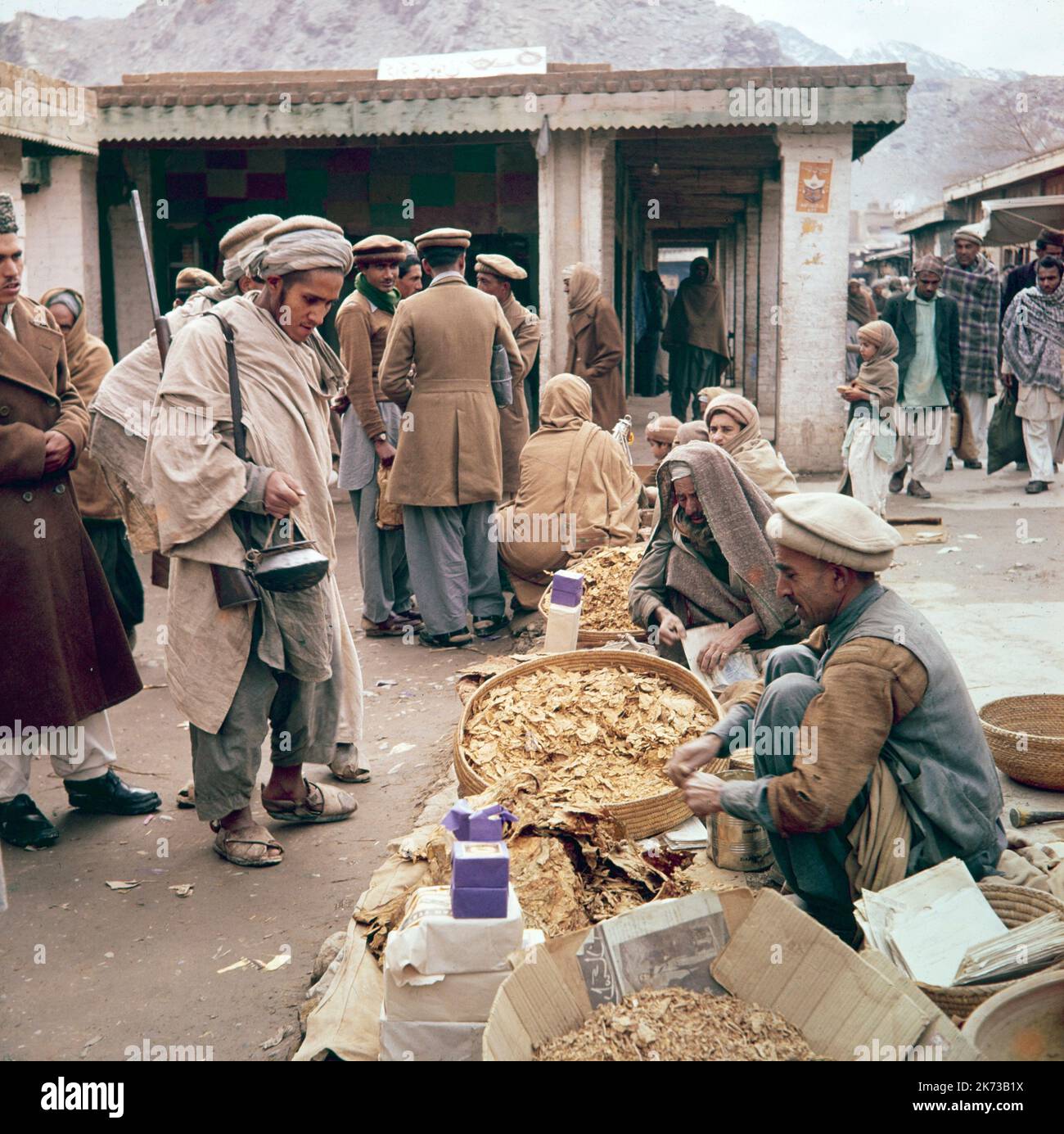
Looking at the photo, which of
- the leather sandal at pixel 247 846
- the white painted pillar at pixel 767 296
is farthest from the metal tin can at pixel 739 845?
the white painted pillar at pixel 767 296

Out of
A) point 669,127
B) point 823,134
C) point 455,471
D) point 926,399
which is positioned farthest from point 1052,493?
point 455,471

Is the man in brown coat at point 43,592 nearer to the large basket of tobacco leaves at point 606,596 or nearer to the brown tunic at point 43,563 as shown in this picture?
the brown tunic at point 43,563

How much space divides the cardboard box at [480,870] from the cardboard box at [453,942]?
1.5 inches

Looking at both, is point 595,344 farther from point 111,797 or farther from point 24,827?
point 24,827

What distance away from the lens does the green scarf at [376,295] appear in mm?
6762

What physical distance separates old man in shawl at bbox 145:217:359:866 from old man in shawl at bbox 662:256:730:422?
33.1ft

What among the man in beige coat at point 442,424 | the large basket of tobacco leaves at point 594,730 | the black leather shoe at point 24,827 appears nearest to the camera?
the large basket of tobacco leaves at point 594,730

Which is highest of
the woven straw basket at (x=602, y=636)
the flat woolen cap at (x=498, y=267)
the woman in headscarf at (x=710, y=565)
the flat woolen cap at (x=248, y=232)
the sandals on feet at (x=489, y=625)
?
the flat woolen cap at (x=498, y=267)

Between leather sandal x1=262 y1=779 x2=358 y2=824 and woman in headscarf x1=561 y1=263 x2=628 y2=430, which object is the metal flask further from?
woman in headscarf x1=561 y1=263 x2=628 y2=430

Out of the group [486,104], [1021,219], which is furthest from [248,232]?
[1021,219]

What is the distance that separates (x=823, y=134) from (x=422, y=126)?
353 centimetres

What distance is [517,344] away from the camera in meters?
7.33

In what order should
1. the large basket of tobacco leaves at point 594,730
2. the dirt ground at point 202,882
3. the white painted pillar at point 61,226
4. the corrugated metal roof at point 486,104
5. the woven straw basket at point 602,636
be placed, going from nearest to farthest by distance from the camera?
the dirt ground at point 202,882 < the large basket of tobacco leaves at point 594,730 < the woven straw basket at point 602,636 < the corrugated metal roof at point 486,104 < the white painted pillar at point 61,226

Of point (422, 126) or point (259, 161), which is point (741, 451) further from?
point (259, 161)
